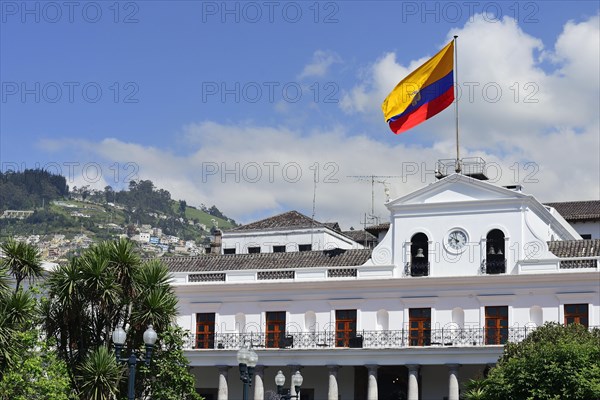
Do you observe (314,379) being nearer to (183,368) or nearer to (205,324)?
(205,324)

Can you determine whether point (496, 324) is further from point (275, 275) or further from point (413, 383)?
point (275, 275)

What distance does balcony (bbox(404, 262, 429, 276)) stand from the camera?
5941 centimetres

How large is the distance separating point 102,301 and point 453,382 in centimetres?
2020

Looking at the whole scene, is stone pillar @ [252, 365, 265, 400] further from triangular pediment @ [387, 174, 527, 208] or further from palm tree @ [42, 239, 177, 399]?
palm tree @ [42, 239, 177, 399]

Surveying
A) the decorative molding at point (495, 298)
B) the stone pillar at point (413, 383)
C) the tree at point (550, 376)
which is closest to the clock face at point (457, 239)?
the decorative molding at point (495, 298)

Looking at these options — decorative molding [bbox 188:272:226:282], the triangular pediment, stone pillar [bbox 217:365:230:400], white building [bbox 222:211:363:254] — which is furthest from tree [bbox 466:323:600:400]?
white building [bbox 222:211:363:254]

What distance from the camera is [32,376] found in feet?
135

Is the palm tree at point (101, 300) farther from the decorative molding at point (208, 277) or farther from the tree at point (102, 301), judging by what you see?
the decorative molding at point (208, 277)

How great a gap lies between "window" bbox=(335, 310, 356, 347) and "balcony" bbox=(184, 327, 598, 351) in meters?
0.24

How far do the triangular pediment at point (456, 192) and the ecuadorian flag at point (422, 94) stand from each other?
11.9ft

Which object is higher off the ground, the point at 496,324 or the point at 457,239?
the point at 457,239

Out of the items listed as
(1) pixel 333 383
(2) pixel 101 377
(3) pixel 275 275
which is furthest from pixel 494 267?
(2) pixel 101 377

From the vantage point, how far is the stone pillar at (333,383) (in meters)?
59.2

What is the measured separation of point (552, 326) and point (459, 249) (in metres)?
9.13
